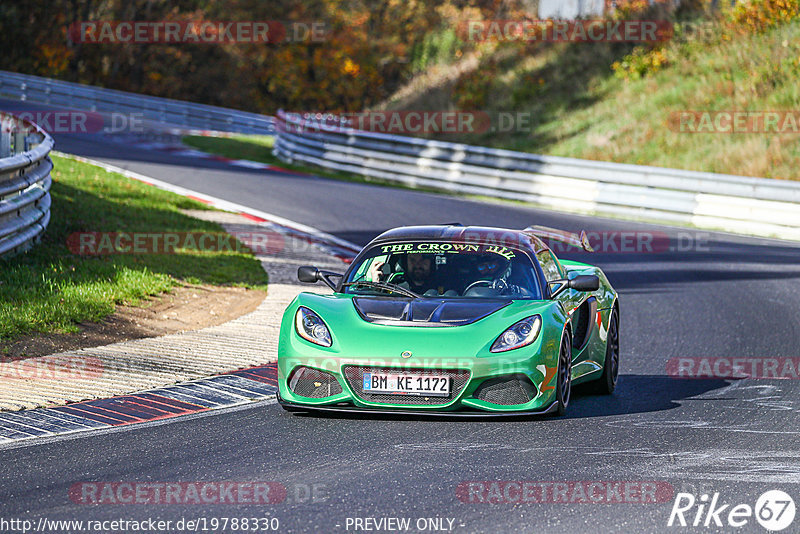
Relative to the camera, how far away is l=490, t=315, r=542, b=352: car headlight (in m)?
7.57

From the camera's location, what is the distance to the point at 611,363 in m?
9.28

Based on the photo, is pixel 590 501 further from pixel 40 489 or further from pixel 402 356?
pixel 40 489

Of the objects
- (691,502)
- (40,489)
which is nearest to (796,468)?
(691,502)

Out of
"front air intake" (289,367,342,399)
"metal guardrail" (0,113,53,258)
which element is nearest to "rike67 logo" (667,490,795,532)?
"front air intake" (289,367,342,399)

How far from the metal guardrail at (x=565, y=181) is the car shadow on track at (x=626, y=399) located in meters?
12.4

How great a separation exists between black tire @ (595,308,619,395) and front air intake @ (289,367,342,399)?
252cm

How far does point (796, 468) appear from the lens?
6570 mm

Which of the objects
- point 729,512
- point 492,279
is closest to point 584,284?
point 492,279

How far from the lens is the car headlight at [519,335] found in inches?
298

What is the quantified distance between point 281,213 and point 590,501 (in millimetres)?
15400

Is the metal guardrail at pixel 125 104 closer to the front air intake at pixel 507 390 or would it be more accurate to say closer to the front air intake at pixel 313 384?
the front air intake at pixel 313 384

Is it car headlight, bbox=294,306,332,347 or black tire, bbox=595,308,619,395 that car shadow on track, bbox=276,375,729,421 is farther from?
car headlight, bbox=294,306,332,347

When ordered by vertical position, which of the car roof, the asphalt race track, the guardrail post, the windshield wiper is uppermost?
the guardrail post

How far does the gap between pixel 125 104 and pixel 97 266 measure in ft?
94.5
